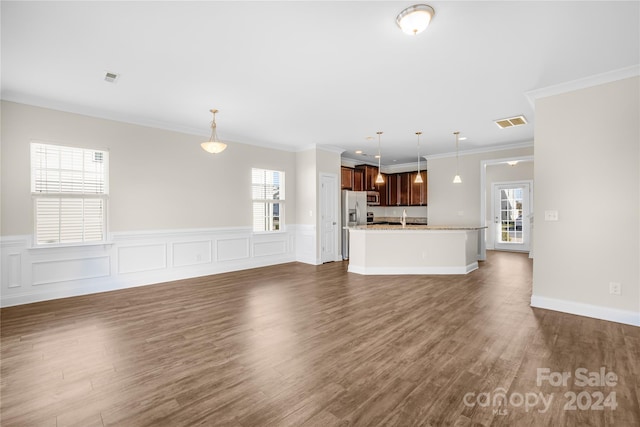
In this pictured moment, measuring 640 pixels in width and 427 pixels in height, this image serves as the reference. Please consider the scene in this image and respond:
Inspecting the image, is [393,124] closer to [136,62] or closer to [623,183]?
[623,183]

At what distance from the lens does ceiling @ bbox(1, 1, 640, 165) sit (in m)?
2.32

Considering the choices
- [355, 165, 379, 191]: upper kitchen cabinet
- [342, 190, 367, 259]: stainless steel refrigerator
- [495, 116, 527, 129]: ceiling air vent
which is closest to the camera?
[495, 116, 527, 129]: ceiling air vent

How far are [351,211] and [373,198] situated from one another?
6.01 feet

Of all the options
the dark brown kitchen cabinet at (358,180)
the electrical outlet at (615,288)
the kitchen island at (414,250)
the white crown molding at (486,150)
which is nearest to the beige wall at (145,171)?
the dark brown kitchen cabinet at (358,180)

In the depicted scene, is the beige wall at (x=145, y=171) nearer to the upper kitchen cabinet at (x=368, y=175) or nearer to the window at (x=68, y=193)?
the window at (x=68, y=193)

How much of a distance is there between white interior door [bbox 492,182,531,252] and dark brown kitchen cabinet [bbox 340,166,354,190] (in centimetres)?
468

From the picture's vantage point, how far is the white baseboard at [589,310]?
323cm

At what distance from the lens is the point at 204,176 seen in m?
5.83

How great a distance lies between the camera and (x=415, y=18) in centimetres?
227

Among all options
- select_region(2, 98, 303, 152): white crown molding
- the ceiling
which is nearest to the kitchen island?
the ceiling

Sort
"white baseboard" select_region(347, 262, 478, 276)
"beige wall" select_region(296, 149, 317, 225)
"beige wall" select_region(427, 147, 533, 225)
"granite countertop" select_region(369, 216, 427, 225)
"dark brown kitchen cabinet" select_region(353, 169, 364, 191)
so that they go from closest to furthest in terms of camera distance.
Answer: "white baseboard" select_region(347, 262, 478, 276)
"beige wall" select_region(296, 149, 317, 225)
"beige wall" select_region(427, 147, 533, 225)
"dark brown kitchen cabinet" select_region(353, 169, 364, 191)
"granite countertop" select_region(369, 216, 427, 225)

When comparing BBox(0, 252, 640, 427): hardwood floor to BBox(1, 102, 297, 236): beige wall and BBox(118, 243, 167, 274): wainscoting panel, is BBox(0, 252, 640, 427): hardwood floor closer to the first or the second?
BBox(118, 243, 167, 274): wainscoting panel

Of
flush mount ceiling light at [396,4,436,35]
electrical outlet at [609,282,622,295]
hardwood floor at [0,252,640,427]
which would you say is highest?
flush mount ceiling light at [396,4,436,35]

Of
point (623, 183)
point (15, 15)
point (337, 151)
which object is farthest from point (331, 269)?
point (15, 15)
